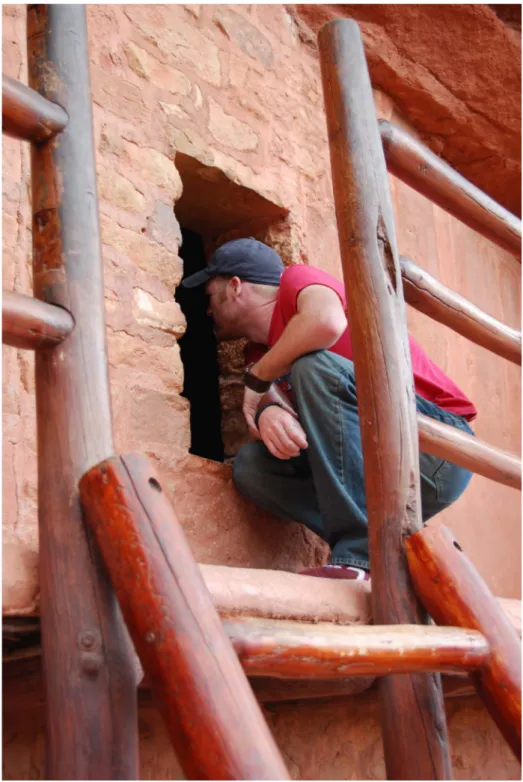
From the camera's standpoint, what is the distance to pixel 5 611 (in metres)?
1.43

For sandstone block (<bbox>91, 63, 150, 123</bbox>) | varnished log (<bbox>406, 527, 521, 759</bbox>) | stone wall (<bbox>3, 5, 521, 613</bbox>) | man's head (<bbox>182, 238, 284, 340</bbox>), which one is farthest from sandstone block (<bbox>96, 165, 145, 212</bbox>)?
varnished log (<bbox>406, 527, 521, 759</bbox>)

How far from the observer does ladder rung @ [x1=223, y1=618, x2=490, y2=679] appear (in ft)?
4.82

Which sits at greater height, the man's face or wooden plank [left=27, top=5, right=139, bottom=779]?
the man's face

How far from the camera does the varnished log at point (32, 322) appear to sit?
1.54 metres

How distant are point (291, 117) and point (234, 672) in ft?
8.26

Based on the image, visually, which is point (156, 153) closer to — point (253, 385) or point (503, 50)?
point (253, 385)

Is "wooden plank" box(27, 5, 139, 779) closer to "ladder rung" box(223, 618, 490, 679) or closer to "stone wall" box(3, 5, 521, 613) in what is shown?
"ladder rung" box(223, 618, 490, 679)

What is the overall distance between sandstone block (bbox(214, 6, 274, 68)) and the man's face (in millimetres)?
890

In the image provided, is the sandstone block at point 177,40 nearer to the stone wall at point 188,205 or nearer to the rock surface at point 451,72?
the stone wall at point 188,205

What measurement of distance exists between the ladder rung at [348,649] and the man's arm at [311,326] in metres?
0.92

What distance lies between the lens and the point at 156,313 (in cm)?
276

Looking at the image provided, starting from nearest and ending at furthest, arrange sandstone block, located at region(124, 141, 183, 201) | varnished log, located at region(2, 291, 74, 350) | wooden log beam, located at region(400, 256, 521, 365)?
varnished log, located at region(2, 291, 74, 350)
wooden log beam, located at region(400, 256, 521, 365)
sandstone block, located at region(124, 141, 183, 201)

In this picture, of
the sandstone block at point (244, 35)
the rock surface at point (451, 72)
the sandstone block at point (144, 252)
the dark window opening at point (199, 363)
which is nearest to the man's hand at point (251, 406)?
the sandstone block at point (144, 252)

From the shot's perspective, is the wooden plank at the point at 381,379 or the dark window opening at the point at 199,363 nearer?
the wooden plank at the point at 381,379
